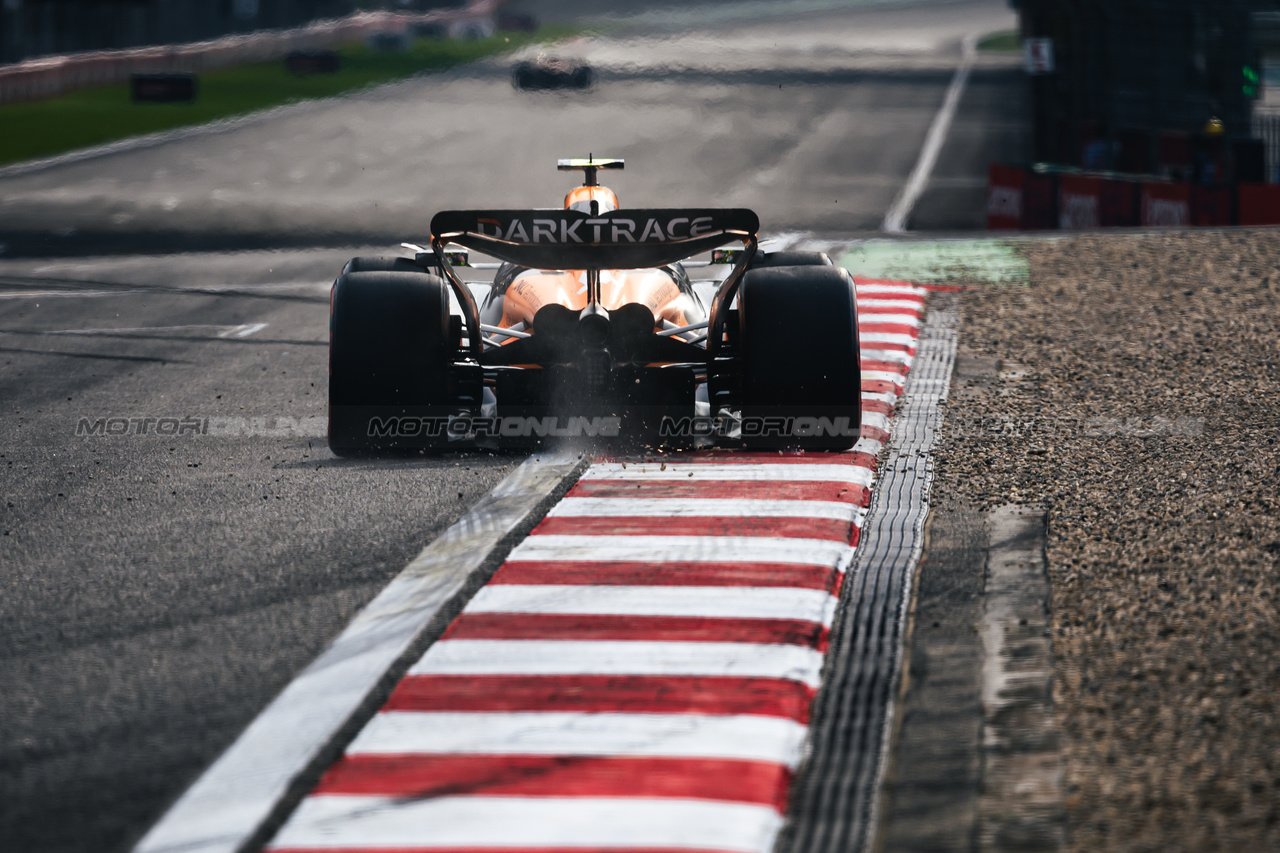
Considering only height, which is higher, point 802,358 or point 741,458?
point 802,358

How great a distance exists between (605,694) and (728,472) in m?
3.05

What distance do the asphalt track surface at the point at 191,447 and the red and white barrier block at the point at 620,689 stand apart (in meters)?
0.54

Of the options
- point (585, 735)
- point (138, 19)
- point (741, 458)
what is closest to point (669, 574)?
point (585, 735)

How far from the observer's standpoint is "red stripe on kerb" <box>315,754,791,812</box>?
4.50 m

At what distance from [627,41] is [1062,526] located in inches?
1116

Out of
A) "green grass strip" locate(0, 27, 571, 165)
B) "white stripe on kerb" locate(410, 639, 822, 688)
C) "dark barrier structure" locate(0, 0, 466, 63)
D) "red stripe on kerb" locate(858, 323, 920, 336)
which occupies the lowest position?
"white stripe on kerb" locate(410, 639, 822, 688)

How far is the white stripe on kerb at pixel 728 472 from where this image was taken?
8.03 m

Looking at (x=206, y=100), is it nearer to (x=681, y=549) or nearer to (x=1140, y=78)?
(x=1140, y=78)

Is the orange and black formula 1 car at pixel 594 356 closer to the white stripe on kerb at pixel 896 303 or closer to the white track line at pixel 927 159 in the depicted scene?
the white stripe on kerb at pixel 896 303

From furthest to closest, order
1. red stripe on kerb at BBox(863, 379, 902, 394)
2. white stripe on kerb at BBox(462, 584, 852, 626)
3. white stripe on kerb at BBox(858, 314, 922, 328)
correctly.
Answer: white stripe on kerb at BBox(858, 314, 922, 328)
red stripe on kerb at BBox(863, 379, 902, 394)
white stripe on kerb at BBox(462, 584, 852, 626)

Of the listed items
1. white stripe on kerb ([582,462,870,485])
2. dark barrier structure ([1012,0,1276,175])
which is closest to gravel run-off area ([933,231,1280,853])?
white stripe on kerb ([582,462,870,485])

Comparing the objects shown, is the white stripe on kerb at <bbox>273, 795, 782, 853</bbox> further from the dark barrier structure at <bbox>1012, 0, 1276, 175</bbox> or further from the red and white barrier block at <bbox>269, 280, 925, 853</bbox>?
the dark barrier structure at <bbox>1012, 0, 1276, 175</bbox>

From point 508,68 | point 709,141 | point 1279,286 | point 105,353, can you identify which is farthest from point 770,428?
point 508,68

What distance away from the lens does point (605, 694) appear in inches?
205
